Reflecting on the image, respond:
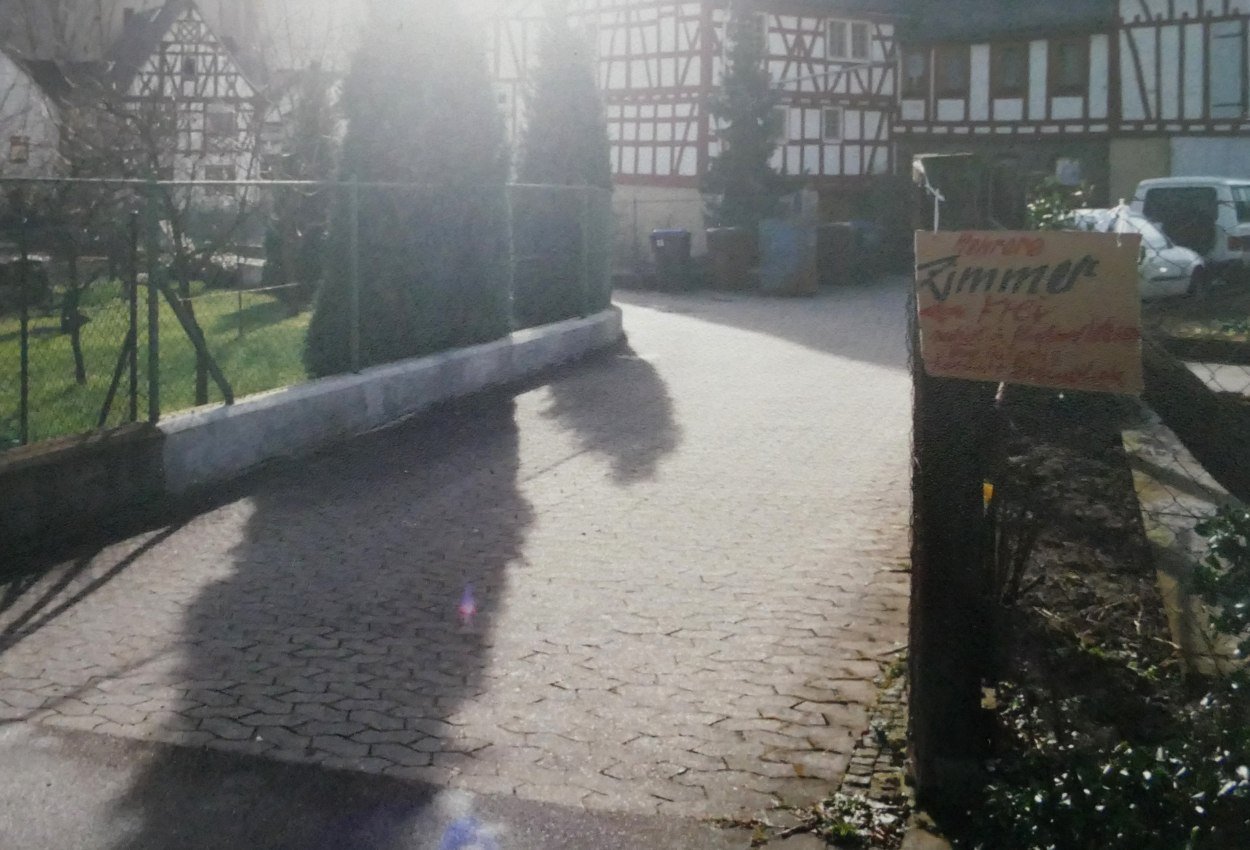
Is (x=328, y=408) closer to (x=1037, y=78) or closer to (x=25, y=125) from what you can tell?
(x=25, y=125)

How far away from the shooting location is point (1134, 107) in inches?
1423

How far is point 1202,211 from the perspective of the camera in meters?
22.0

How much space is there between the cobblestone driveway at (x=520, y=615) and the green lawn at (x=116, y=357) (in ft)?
3.64

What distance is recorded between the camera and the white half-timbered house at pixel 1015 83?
120 feet

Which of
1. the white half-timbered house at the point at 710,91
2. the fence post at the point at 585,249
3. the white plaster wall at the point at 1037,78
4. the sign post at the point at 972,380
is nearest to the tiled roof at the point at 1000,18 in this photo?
the white plaster wall at the point at 1037,78

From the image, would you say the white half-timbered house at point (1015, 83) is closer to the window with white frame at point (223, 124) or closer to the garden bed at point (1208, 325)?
the window with white frame at point (223, 124)

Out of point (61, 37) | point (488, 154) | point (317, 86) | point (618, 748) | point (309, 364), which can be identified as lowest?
point (618, 748)

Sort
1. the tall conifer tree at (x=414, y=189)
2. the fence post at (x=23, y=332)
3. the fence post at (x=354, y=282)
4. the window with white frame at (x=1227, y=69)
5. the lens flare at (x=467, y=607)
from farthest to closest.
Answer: the window with white frame at (x=1227, y=69) < the tall conifer tree at (x=414, y=189) < the fence post at (x=354, y=282) < the fence post at (x=23, y=332) < the lens flare at (x=467, y=607)

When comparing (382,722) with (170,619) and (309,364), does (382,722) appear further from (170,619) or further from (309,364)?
(309,364)

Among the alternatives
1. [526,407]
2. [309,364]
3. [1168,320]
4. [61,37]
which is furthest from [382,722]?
[61,37]

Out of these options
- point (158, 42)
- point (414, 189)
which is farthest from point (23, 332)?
point (158, 42)

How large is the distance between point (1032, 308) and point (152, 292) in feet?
21.0

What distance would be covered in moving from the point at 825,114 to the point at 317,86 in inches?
648

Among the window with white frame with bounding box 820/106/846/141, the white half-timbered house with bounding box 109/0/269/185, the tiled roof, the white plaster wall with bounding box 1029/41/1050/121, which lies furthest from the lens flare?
the white plaster wall with bounding box 1029/41/1050/121
